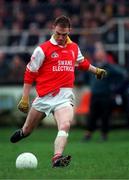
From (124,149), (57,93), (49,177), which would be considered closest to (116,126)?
(124,149)

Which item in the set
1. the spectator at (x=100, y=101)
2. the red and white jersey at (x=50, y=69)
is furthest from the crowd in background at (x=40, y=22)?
the red and white jersey at (x=50, y=69)

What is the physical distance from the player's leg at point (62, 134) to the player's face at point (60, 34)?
1.10m

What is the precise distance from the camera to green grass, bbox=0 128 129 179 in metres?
11.4

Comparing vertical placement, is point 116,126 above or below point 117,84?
below

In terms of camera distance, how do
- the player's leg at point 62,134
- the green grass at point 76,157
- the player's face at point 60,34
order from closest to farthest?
the green grass at point 76,157 < the player's leg at point 62,134 < the player's face at point 60,34

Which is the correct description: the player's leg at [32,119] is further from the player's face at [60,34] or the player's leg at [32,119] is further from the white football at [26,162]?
the player's face at [60,34]

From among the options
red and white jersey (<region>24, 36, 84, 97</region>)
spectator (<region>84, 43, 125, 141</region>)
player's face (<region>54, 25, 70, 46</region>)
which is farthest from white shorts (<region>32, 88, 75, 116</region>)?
spectator (<region>84, 43, 125, 141</region>)

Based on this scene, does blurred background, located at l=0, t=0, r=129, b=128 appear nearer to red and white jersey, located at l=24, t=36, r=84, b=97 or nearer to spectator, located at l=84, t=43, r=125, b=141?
spectator, located at l=84, t=43, r=125, b=141

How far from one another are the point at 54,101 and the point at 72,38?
13.3 meters

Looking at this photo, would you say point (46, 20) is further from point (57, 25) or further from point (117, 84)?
point (57, 25)

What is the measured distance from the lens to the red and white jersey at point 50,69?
13.0 meters

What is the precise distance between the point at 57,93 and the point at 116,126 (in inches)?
481

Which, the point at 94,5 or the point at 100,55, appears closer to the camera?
the point at 100,55

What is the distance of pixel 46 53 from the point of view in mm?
13023
